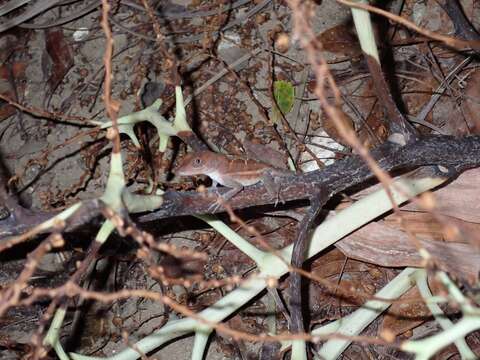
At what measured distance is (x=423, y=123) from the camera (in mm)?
2709

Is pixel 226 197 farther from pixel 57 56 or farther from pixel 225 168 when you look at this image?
pixel 57 56

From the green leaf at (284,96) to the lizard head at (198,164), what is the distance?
0.85 metres

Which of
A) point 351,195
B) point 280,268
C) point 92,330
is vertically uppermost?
point 351,195

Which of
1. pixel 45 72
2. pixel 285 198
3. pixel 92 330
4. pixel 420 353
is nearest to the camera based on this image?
pixel 420 353

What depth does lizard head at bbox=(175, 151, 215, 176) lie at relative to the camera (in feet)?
7.02

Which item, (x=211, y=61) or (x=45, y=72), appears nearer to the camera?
(x=211, y=61)

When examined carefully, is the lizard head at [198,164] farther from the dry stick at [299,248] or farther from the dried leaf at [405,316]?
the dried leaf at [405,316]

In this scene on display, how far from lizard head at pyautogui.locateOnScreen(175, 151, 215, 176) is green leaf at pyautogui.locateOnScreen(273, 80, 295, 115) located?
0.85 metres

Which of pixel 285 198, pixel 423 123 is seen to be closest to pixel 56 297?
pixel 285 198

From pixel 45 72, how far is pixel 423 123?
227 centimetres

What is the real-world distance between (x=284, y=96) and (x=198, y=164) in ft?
3.04

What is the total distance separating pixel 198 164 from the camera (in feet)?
7.13

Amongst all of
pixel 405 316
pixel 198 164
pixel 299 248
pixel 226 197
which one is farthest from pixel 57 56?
pixel 405 316

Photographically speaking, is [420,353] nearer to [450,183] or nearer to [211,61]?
[450,183]
